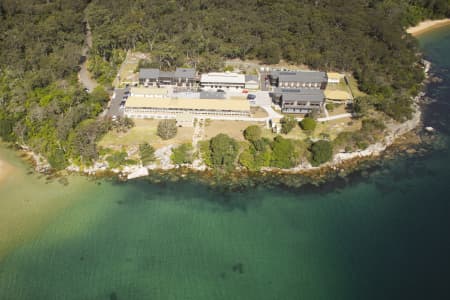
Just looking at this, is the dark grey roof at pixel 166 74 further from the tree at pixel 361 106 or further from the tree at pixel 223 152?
the tree at pixel 361 106

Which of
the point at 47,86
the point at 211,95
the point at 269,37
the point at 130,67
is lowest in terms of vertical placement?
the point at 47,86

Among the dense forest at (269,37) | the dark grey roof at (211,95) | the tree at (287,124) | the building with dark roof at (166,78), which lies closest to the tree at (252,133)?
the tree at (287,124)

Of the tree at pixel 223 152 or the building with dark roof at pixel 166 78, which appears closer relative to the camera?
the tree at pixel 223 152

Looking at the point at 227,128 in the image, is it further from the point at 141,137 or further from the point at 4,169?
the point at 4,169

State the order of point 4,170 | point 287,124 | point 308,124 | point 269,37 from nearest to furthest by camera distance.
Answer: point 4,170
point 287,124
point 308,124
point 269,37

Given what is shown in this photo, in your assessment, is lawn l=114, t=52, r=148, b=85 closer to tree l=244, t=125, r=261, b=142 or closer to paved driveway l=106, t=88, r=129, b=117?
paved driveway l=106, t=88, r=129, b=117

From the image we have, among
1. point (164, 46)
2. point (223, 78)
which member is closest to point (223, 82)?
point (223, 78)

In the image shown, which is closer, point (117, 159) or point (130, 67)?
point (117, 159)
